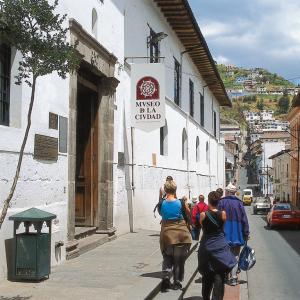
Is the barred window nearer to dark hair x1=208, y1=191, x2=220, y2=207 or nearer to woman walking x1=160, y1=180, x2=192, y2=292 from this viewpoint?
woman walking x1=160, y1=180, x2=192, y2=292

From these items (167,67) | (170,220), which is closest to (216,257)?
(170,220)

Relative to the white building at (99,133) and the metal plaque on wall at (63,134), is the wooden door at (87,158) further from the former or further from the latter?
the metal plaque on wall at (63,134)

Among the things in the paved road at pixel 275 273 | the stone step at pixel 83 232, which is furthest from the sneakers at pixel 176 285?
the stone step at pixel 83 232

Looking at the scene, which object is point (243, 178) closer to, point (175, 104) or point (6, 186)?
point (175, 104)

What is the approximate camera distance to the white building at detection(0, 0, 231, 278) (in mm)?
8906

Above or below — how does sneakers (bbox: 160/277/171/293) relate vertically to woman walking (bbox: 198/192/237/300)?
below

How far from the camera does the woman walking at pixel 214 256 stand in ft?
22.8

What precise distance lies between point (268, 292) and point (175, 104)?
13641 millimetres

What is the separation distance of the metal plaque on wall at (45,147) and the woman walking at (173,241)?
7.78ft

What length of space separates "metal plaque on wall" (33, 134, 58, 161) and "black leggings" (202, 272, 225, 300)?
357cm

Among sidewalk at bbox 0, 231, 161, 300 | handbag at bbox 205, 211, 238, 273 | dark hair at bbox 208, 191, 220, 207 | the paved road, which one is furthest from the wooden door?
handbag at bbox 205, 211, 238, 273

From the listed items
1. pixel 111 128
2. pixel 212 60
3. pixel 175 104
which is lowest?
pixel 111 128

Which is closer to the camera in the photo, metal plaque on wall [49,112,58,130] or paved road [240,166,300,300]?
paved road [240,166,300,300]

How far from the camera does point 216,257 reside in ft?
22.7
